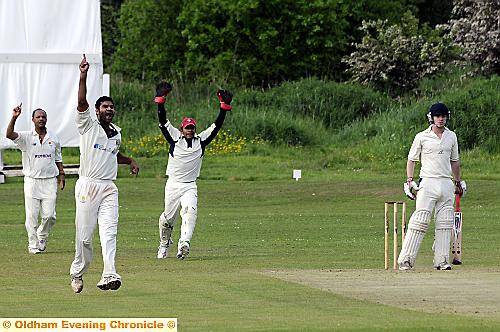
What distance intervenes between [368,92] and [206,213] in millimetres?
19113

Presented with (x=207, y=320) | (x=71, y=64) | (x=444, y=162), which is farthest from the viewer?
(x=71, y=64)

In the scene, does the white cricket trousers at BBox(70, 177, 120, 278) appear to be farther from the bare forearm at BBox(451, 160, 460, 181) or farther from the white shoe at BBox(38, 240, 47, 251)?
the white shoe at BBox(38, 240, 47, 251)

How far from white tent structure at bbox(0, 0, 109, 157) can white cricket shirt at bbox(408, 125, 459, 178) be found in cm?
1898

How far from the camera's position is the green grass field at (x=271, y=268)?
12.6 meters

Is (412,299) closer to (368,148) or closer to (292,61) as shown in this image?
(368,148)

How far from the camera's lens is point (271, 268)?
17.4 meters

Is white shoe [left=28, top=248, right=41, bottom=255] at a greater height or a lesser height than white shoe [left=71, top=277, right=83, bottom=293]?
lesser

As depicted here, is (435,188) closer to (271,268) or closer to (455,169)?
(455,169)

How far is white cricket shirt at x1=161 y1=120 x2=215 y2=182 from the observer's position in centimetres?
1923

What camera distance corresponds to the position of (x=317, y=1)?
169 feet

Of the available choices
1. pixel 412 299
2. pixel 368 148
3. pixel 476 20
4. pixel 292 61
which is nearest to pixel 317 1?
pixel 292 61

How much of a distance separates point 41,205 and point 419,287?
7.53m

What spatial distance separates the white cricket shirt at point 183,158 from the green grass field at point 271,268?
3.76 ft

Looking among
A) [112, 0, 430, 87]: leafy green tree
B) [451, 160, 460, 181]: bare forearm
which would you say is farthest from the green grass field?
[112, 0, 430, 87]: leafy green tree
